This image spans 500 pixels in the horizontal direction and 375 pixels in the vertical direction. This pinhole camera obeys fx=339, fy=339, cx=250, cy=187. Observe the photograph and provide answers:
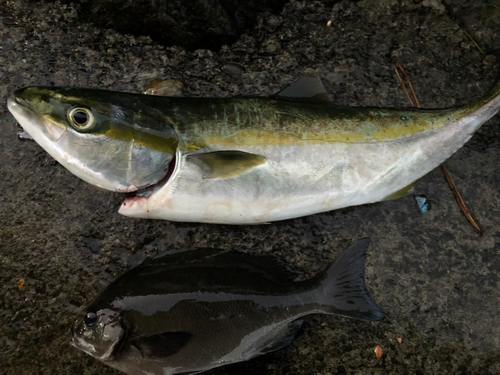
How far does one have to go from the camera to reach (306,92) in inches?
91.2

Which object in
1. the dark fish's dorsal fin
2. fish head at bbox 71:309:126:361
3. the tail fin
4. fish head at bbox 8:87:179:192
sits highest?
fish head at bbox 8:87:179:192

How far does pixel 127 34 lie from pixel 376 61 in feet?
6.52

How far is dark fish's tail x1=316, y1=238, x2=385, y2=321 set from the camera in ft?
6.77

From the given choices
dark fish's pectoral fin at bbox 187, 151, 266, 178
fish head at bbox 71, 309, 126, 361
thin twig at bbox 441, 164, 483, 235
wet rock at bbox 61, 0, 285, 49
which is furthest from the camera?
wet rock at bbox 61, 0, 285, 49

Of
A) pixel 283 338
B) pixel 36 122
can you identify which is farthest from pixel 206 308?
pixel 36 122

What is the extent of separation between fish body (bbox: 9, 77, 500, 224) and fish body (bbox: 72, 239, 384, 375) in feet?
1.10

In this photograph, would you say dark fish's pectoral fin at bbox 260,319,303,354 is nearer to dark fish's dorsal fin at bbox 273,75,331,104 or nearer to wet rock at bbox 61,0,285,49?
dark fish's dorsal fin at bbox 273,75,331,104

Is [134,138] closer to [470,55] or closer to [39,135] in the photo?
[39,135]

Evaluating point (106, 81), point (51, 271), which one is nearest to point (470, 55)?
point (106, 81)

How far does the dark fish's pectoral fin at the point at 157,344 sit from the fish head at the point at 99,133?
0.84m

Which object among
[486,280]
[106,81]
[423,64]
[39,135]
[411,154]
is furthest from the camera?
[423,64]

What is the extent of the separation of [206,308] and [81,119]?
49.6 inches

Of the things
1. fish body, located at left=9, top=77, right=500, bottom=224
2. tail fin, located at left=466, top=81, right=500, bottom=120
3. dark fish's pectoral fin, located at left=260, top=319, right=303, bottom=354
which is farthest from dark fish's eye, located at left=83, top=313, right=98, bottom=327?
tail fin, located at left=466, top=81, right=500, bottom=120

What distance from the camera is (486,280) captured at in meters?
2.40
